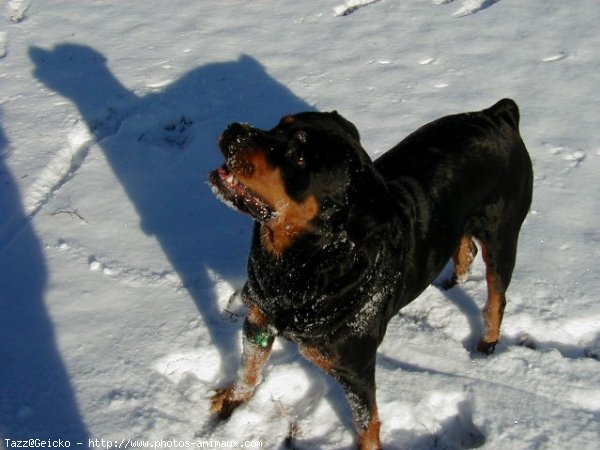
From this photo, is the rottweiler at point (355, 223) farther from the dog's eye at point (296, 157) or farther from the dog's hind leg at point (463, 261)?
the dog's hind leg at point (463, 261)

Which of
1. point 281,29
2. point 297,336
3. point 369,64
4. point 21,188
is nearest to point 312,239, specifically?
point 297,336

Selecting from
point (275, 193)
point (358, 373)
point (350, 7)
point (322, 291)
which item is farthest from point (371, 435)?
point (350, 7)

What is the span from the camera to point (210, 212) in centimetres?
441

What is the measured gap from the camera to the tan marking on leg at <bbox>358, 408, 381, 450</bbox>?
2.90m

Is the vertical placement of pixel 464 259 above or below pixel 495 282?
below

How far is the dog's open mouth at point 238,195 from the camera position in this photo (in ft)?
7.84

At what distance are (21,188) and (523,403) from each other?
363cm

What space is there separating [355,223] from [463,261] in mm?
1613

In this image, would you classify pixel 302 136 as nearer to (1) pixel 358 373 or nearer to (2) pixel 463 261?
(1) pixel 358 373

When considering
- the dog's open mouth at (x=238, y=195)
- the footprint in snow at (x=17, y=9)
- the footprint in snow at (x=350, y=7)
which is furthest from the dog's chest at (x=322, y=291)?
the footprint in snow at (x=17, y=9)

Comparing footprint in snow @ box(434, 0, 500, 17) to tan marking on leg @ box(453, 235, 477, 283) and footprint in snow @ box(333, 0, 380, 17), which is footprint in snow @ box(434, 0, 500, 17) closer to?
footprint in snow @ box(333, 0, 380, 17)

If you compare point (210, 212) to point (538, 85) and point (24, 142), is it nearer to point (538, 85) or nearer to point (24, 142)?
point (24, 142)

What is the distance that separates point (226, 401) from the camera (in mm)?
3182

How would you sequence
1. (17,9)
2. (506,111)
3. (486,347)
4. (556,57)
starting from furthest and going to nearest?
(17,9), (556,57), (486,347), (506,111)
